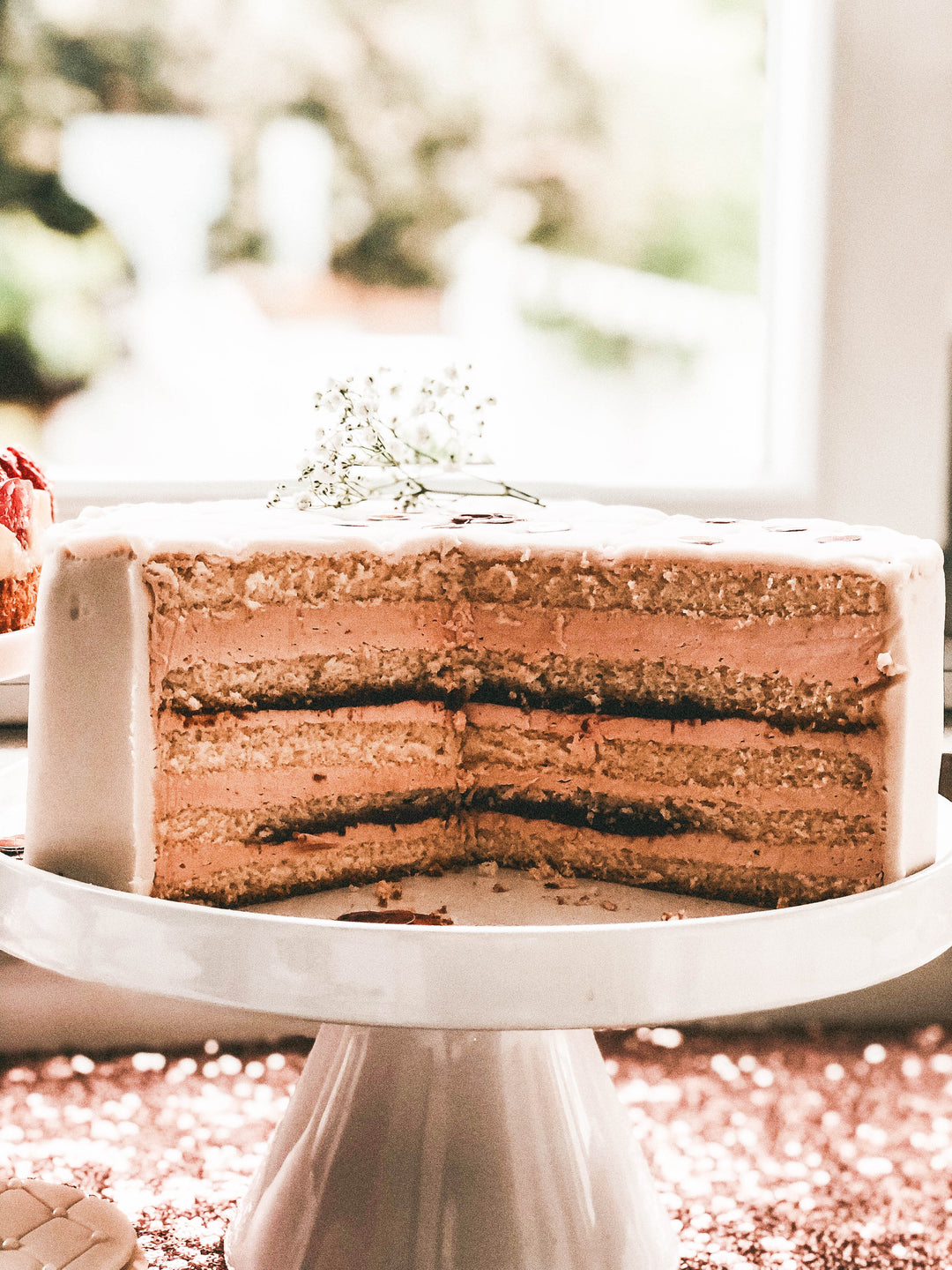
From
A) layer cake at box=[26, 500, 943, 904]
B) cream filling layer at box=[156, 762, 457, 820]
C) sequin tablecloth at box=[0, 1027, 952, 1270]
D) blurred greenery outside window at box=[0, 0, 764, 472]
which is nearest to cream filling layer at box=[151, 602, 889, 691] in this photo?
layer cake at box=[26, 500, 943, 904]

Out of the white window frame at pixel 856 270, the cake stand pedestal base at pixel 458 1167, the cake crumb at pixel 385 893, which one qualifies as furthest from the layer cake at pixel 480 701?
the white window frame at pixel 856 270

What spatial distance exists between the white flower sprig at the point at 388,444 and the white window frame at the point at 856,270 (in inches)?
10.5

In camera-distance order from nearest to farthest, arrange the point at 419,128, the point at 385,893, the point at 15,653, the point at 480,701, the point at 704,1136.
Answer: the point at 385,893 < the point at 15,653 < the point at 480,701 < the point at 704,1136 < the point at 419,128

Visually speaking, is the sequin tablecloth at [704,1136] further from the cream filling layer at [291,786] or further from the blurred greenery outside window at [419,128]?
the blurred greenery outside window at [419,128]

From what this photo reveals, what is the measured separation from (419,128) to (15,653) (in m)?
1.34

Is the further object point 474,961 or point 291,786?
point 291,786

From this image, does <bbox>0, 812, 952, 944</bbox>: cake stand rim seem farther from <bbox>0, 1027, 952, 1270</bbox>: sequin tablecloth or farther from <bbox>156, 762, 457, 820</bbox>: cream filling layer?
<bbox>0, 1027, 952, 1270</bbox>: sequin tablecloth

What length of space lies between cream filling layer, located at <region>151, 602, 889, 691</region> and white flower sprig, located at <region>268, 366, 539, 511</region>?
0.58 ft

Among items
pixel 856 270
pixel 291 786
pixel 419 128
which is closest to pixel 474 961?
pixel 291 786

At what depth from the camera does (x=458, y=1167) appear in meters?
1.42

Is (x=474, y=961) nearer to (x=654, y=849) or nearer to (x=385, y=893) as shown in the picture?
(x=385, y=893)

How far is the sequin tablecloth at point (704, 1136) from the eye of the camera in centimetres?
179

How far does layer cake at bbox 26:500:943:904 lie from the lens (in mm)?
1195

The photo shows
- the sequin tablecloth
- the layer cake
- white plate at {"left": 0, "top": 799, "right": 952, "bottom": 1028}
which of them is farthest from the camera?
the sequin tablecloth
